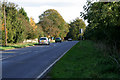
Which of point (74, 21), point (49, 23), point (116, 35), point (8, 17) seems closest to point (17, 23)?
point (8, 17)

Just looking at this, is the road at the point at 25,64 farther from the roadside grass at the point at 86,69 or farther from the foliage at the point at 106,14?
the foliage at the point at 106,14

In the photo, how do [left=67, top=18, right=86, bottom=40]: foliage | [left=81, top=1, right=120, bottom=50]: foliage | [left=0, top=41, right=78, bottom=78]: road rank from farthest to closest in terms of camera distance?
[left=67, top=18, right=86, bottom=40]: foliage → [left=81, top=1, right=120, bottom=50]: foliage → [left=0, top=41, right=78, bottom=78]: road

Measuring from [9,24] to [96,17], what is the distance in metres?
29.9

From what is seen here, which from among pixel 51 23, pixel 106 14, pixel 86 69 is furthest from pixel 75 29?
pixel 86 69

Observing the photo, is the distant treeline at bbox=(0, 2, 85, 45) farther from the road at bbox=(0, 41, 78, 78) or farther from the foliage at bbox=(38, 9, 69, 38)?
the road at bbox=(0, 41, 78, 78)

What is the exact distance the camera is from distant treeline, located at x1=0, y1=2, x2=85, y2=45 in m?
43.3

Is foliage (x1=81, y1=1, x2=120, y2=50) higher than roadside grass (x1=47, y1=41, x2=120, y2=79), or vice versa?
foliage (x1=81, y1=1, x2=120, y2=50)

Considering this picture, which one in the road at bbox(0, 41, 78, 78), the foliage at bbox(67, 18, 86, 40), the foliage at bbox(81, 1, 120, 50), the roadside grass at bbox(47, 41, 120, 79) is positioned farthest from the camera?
the foliage at bbox(67, 18, 86, 40)

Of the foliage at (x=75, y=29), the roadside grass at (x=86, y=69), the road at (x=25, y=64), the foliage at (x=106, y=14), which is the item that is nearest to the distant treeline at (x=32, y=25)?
the foliage at (x=75, y=29)

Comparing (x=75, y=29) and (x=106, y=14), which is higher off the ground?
(x=75, y=29)

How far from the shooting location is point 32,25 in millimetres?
61219

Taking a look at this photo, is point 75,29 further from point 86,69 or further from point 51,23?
point 86,69

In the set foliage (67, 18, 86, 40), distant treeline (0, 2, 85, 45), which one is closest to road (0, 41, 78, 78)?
distant treeline (0, 2, 85, 45)

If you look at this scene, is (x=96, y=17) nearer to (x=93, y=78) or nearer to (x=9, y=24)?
(x=93, y=78)
